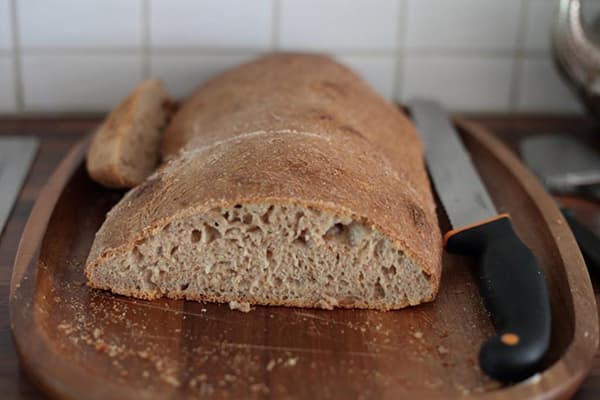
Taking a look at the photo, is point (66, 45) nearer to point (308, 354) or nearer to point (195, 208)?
point (195, 208)

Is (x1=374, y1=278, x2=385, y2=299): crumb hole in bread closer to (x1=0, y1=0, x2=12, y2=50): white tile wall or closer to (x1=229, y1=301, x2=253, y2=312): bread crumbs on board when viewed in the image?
(x1=229, y1=301, x2=253, y2=312): bread crumbs on board

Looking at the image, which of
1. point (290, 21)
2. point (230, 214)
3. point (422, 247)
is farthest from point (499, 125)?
Answer: point (230, 214)

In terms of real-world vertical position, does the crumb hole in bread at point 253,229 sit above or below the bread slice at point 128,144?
above

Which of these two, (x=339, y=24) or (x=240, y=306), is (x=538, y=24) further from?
(x=240, y=306)

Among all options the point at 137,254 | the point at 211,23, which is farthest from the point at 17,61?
the point at 137,254

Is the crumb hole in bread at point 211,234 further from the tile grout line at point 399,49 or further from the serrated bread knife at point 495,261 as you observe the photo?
the tile grout line at point 399,49

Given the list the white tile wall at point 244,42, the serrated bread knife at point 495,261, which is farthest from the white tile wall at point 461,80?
the serrated bread knife at point 495,261

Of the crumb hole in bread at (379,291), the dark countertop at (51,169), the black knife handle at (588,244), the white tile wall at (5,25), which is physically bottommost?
the dark countertop at (51,169)
